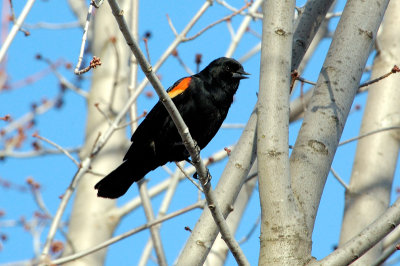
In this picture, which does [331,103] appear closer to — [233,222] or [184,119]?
[184,119]

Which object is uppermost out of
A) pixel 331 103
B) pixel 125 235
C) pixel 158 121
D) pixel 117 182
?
pixel 158 121

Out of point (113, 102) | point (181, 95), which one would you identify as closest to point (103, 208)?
point (113, 102)

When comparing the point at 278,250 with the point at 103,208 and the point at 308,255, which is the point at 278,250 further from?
the point at 103,208

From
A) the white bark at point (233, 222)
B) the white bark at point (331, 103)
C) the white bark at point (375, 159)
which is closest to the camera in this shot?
the white bark at point (331, 103)

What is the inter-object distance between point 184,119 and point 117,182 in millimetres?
736

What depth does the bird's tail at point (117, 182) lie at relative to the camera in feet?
13.3

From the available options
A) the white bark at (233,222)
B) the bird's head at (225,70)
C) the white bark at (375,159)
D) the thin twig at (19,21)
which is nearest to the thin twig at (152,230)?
the white bark at (233,222)

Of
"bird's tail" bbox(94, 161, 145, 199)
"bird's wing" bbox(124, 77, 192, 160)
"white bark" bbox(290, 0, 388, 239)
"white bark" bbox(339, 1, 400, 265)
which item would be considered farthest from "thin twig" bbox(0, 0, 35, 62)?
"white bark" bbox(339, 1, 400, 265)

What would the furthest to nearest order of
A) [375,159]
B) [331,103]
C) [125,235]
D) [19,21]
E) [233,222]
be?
1. [233,222]
2. [375,159]
3. [125,235]
4. [19,21]
5. [331,103]

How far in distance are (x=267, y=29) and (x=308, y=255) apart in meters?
1.04

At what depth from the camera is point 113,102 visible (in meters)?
5.34

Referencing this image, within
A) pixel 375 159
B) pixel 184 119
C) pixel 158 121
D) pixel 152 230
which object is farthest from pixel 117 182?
pixel 375 159

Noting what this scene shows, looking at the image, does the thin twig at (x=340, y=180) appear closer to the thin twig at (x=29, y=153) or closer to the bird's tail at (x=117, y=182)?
the bird's tail at (x=117, y=182)

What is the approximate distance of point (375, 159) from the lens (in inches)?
168
